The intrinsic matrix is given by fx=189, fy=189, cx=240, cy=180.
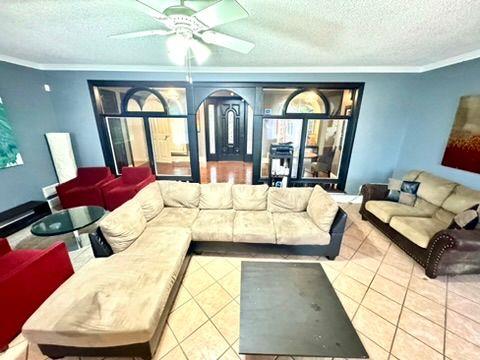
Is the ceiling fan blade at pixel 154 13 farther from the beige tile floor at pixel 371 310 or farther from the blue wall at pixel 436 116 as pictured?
the blue wall at pixel 436 116

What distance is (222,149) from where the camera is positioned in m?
7.61

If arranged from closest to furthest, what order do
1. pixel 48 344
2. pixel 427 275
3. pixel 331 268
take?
pixel 48 344
pixel 427 275
pixel 331 268

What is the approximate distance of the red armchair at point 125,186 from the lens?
11.3 feet

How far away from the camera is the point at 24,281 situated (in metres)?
1.52

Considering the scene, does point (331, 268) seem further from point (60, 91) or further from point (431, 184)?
point (60, 91)

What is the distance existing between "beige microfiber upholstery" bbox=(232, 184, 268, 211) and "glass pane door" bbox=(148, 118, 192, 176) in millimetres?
Answer: 3021

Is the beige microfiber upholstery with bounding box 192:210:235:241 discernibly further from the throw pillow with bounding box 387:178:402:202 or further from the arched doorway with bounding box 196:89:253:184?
the arched doorway with bounding box 196:89:253:184

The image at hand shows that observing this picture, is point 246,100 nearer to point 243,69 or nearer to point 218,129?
point 243,69

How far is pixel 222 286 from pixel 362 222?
109 inches

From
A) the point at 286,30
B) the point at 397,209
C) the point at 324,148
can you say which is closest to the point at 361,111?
the point at 324,148

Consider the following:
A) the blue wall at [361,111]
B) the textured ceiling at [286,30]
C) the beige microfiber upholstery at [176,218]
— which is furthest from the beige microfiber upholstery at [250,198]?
the blue wall at [361,111]

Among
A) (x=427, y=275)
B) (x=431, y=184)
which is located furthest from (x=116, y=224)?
(x=431, y=184)

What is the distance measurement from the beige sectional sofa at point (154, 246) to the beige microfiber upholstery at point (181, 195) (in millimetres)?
16

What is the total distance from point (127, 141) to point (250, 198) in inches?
152
